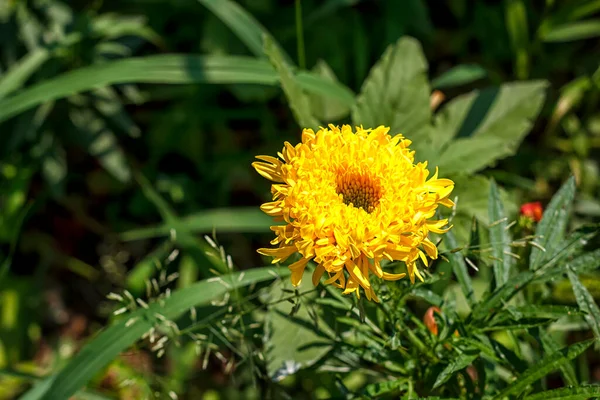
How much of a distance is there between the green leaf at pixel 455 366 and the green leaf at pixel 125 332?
→ 0.46 metres

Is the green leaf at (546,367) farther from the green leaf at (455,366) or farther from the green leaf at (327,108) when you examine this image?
the green leaf at (327,108)

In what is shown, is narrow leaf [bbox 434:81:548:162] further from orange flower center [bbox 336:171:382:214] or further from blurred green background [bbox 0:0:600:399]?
orange flower center [bbox 336:171:382:214]

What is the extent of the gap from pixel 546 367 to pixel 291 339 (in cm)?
62

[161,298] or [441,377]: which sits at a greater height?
[161,298]

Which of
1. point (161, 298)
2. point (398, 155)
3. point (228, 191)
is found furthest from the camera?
point (228, 191)

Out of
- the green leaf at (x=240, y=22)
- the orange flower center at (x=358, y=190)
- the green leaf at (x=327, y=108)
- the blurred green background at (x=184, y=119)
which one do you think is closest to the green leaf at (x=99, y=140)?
the blurred green background at (x=184, y=119)

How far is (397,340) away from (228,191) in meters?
1.53

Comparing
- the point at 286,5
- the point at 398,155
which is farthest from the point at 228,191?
the point at 398,155

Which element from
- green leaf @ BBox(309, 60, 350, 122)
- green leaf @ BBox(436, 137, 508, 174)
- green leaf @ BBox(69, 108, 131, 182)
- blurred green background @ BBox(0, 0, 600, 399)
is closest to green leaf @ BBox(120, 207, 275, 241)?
blurred green background @ BBox(0, 0, 600, 399)

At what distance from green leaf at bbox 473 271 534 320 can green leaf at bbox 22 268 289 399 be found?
471 mm

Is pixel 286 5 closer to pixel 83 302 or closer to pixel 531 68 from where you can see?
pixel 531 68

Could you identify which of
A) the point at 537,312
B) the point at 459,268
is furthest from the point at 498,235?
the point at 537,312

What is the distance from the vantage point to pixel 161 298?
1569mm

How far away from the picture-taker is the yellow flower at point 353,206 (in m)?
1.11
